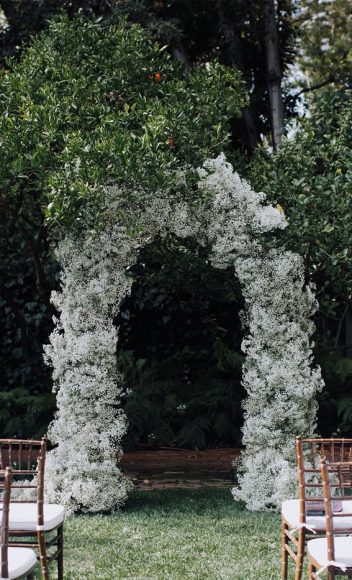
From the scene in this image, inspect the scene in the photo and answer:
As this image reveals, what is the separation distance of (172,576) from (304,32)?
29.9ft

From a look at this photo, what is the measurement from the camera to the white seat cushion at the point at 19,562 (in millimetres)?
3414

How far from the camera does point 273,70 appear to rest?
10117 mm

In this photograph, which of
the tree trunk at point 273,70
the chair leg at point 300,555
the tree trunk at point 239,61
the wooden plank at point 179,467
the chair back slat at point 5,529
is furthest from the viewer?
the tree trunk at point 239,61

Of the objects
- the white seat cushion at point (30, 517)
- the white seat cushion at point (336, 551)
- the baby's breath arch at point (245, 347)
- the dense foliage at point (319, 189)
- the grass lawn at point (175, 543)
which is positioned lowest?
the grass lawn at point (175, 543)

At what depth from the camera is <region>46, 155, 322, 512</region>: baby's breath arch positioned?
6805 mm

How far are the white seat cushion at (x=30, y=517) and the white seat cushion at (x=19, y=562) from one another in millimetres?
604

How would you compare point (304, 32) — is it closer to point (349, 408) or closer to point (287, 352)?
point (349, 408)

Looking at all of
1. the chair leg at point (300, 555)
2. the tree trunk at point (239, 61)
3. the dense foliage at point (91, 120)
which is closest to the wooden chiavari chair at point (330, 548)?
the chair leg at point (300, 555)

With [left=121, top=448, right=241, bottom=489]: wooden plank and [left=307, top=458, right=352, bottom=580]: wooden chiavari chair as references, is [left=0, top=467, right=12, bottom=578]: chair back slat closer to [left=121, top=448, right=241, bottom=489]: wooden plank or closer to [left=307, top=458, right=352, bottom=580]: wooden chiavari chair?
[left=307, top=458, right=352, bottom=580]: wooden chiavari chair

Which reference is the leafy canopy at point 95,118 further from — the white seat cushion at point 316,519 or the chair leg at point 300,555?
the chair leg at point 300,555

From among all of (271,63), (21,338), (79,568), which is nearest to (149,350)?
(21,338)

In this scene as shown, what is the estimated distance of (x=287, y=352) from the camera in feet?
23.1

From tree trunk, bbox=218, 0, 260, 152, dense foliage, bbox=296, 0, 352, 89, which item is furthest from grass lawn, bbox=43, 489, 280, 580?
dense foliage, bbox=296, 0, 352, 89

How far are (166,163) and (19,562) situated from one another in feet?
11.7
